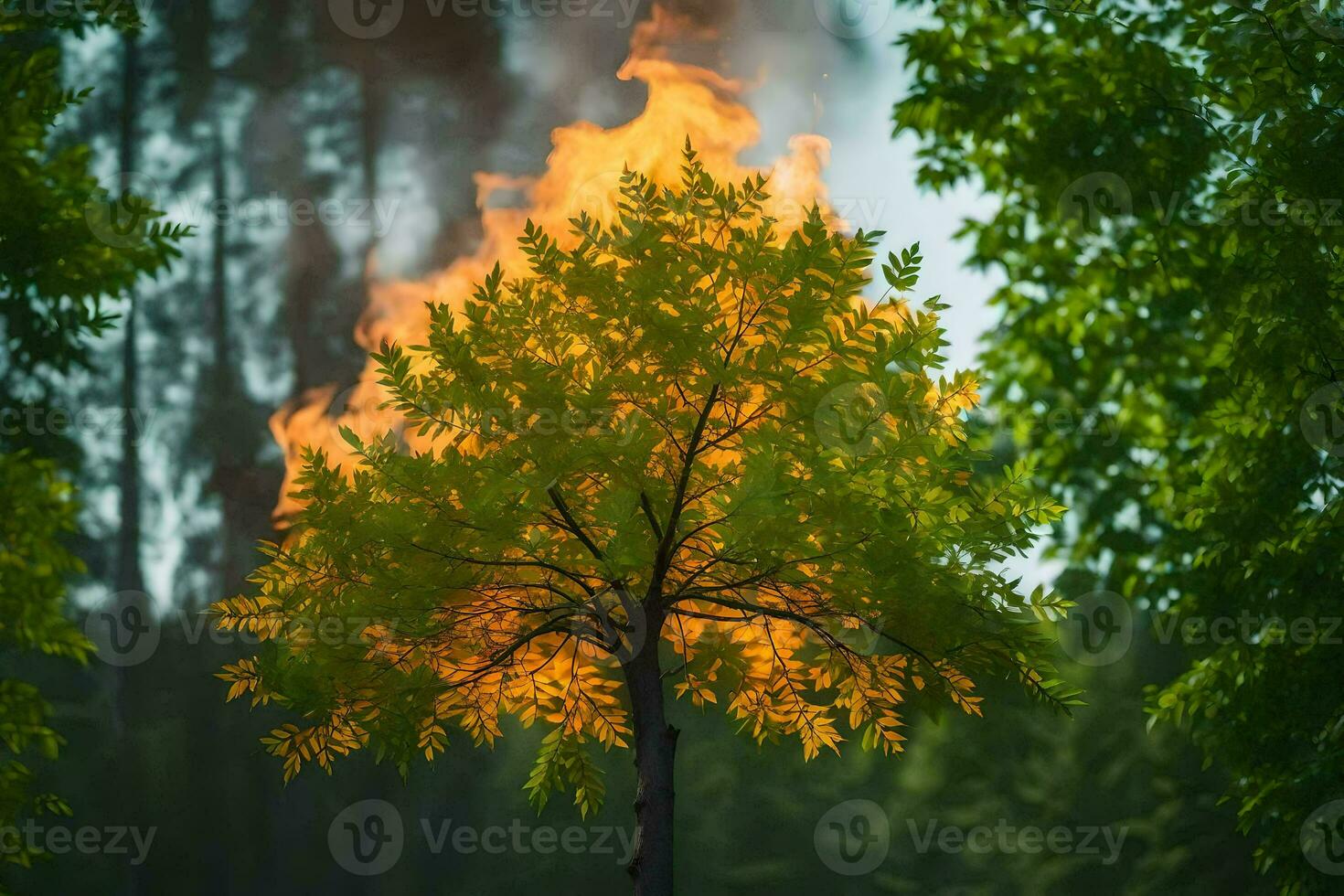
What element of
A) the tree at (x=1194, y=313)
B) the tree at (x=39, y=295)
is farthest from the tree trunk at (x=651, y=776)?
the tree at (x=1194, y=313)

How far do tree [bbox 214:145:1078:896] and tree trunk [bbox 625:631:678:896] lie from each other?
0.05 ft

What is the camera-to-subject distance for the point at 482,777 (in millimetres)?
15852

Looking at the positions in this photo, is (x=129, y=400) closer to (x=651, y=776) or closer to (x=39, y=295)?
(x=39, y=295)

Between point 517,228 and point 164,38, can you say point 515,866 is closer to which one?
point 517,228

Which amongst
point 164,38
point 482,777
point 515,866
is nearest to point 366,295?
point 164,38

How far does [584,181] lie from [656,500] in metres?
7.30

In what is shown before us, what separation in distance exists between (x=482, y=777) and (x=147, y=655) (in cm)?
476

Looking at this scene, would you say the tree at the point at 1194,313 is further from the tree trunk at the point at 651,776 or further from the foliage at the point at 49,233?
the foliage at the point at 49,233

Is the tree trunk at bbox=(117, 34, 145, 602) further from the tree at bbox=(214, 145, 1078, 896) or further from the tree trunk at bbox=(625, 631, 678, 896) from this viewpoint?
the tree trunk at bbox=(625, 631, 678, 896)

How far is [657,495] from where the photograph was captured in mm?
6430

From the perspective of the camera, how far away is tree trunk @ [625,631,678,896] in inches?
260

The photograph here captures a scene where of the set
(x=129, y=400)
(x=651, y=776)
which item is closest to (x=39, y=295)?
(x=651, y=776)


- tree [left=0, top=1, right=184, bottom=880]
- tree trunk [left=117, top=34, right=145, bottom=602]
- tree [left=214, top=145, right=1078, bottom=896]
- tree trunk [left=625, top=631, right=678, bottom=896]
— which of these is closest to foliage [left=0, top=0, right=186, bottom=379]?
tree [left=0, top=1, right=184, bottom=880]

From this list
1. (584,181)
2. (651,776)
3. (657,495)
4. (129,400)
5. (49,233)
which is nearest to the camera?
(49,233)
